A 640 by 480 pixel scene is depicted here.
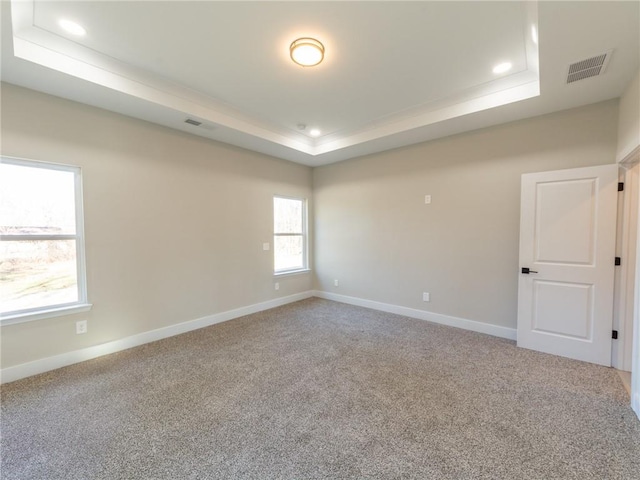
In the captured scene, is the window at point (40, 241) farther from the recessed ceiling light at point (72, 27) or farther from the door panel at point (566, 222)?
the door panel at point (566, 222)

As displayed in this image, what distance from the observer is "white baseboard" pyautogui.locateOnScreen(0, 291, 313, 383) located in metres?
2.51

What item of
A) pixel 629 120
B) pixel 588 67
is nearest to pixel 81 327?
pixel 588 67

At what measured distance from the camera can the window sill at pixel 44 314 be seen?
2445 mm

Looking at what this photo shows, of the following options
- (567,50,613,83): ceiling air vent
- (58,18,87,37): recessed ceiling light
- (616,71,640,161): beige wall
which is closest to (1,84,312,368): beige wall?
(58,18,87,37): recessed ceiling light

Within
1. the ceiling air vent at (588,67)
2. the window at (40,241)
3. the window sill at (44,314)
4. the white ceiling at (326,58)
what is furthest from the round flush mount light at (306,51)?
the window sill at (44,314)

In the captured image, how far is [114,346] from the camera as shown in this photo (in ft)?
10.0

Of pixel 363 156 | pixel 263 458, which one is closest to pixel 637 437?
pixel 263 458

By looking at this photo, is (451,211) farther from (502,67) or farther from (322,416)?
(322,416)

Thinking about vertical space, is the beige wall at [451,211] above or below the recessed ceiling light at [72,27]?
below

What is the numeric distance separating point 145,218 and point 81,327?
4.35 feet

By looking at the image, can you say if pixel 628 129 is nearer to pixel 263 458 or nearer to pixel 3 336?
pixel 263 458

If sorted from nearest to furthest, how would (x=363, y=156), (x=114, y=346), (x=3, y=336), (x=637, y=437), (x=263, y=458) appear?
(x=263, y=458)
(x=637, y=437)
(x=3, y=336)
(x=114, y=346)
(x=363, y=156)

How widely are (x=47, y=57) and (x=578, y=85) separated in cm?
467

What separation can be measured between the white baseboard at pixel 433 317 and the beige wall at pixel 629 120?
7.18 feet
